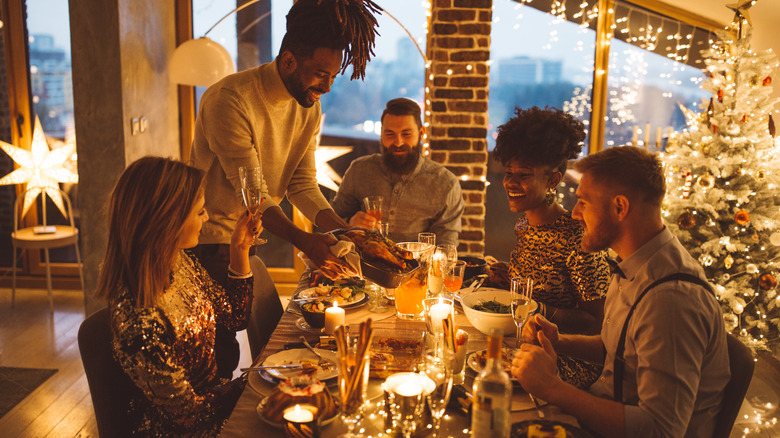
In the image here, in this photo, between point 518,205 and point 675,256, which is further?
point 518,205

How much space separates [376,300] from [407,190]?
1251mm

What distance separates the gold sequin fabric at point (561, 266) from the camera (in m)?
1.79

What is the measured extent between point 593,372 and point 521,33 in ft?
11.3

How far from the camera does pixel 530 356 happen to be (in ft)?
4.21

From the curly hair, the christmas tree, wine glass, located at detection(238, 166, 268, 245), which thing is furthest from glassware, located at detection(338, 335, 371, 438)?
the christmas tree

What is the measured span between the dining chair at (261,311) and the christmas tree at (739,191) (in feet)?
8.76

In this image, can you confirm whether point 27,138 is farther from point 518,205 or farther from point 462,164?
point 518,205

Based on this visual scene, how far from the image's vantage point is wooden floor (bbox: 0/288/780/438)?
8.69 feet

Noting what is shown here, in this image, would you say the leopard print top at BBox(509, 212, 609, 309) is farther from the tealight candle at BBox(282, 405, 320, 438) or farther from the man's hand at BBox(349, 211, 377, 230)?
the tealight candle at BBox(282, 405, 320, 438)

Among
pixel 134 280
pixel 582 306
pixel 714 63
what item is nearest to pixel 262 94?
pixel 134 280

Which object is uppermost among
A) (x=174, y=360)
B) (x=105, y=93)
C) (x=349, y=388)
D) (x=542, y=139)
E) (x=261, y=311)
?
(x=105, y=93)

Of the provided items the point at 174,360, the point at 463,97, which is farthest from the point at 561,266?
the point at 463,97

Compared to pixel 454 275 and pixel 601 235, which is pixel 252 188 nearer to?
pixel 454 275

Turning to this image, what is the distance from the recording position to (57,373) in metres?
3.14
